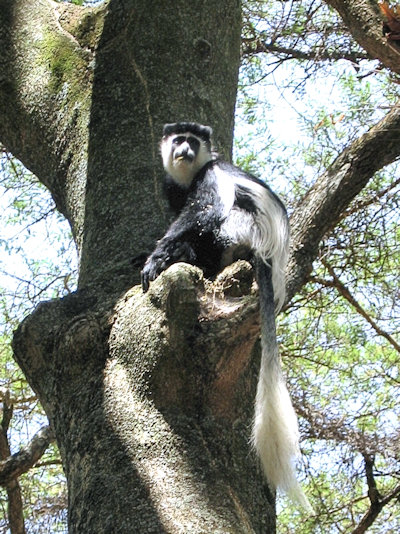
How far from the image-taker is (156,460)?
1.44 meters

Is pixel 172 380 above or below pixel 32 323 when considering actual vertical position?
below

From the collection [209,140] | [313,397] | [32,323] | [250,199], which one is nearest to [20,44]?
[209,140]

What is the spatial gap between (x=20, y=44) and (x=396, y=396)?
7.55 feet

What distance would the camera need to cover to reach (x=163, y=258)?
6.24 ft

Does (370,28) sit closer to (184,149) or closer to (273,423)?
(184,149)

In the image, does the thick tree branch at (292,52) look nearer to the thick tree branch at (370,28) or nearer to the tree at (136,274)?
the tree at (136,274)

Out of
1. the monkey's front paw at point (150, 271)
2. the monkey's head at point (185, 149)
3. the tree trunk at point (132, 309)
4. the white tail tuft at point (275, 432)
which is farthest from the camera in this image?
the monkey's head at point (185, 149)

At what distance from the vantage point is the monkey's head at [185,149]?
88.8 inches

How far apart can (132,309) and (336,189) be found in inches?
26.4

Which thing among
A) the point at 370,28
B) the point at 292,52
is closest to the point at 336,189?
the point at 370,28

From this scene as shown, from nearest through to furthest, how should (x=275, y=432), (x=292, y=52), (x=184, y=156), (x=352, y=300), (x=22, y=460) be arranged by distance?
(x=275, y=432) → (x=22, y=460) → (x=184, y=156) → (x=352, y=300) → (x=292, y=52)

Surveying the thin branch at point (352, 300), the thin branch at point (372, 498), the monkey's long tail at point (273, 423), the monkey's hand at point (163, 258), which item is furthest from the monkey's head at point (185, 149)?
the thin branch at point (372, 498)

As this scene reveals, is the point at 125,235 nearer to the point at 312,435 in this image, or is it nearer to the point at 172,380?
the point at 172,380

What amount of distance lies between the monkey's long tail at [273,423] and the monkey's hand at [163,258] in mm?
247
